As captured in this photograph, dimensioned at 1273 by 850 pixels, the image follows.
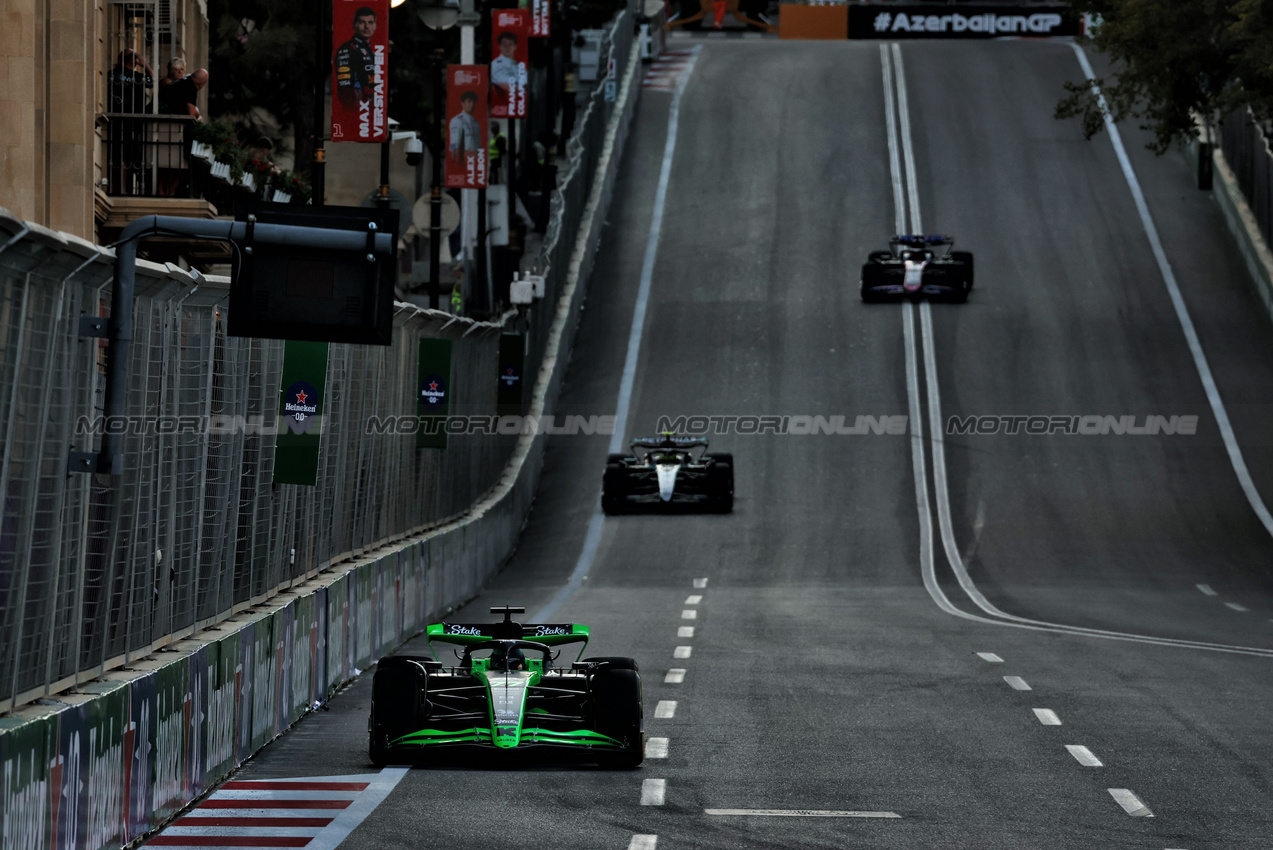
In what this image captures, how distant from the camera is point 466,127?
1433 inches

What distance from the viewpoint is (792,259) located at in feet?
161

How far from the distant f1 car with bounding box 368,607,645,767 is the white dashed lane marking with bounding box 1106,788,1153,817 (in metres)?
2.68

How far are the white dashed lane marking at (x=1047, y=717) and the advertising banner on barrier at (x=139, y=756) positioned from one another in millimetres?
6522

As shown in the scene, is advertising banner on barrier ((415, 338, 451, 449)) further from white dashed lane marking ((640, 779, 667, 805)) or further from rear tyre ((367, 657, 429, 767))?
white dashed lane marking ((640, 779, 667, 805))

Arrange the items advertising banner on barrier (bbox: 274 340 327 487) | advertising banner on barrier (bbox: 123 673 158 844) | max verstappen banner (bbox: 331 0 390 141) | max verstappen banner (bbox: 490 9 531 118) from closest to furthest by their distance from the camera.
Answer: advertising banner on barrier (bbox: 123 673 158 844) → advertising banner on barrier (bbox: 274 340 327 487) → max verstappen banner (bbox: 331 0 390 141) → max verstappen banner (bbox: 490 9 531 118)

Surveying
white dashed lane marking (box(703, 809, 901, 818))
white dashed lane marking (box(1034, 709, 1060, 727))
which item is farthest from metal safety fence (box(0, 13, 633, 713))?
white dashed lane marking (box(1034, 709, 1060, 727))

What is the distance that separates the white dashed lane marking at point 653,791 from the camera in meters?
10.3

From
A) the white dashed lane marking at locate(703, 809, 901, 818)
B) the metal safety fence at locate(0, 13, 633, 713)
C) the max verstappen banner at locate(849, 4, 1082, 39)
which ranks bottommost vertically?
the white dashed lane marking at locate(703, 809, 901, 818)

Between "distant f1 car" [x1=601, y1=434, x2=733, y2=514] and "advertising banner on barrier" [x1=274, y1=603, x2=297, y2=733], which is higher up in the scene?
"distant f1 car" [x1=601, y1=434, x2=733, y2=514]

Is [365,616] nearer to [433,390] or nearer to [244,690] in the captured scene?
[433,390]

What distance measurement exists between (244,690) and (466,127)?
25.8m

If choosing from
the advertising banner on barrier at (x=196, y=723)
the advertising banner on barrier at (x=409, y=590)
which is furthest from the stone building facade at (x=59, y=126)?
the advertising banner on barrier at (x=196, y=723)

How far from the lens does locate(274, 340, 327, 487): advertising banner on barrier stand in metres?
13.9

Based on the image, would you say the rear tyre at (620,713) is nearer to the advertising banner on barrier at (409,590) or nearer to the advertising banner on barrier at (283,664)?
the advertising banner on barrier at (283,664)
